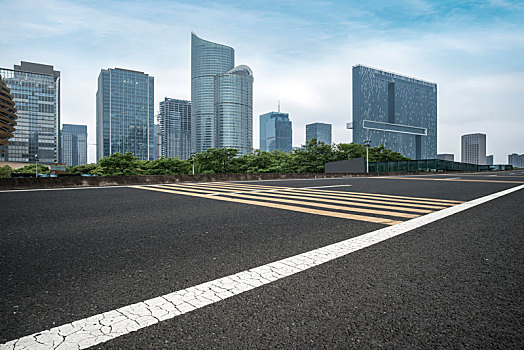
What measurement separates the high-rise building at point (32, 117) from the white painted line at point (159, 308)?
168 m

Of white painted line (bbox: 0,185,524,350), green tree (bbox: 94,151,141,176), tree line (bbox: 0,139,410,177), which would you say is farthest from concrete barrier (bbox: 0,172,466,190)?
green tree (bbox: 94,151,141,176)

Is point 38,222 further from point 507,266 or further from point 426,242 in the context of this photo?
point 507,266

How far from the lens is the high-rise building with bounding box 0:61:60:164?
14025 centimetres

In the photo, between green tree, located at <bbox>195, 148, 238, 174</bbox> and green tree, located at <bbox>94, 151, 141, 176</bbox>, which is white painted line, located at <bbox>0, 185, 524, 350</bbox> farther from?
green tree, located at <bbox>94, 151, 141, 176</bbox>

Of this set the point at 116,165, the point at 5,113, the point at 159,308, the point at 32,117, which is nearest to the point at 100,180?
the point at 159,308

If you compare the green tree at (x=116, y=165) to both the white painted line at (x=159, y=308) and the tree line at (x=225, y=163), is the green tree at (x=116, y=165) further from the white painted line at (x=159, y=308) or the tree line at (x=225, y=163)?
the white painted line at (x=159, y=308)

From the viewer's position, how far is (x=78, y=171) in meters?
116

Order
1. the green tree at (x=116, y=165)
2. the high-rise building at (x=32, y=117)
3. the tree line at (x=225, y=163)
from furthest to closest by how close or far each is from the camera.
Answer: the high-rise building at (x=32, y=117)
the tree line at (x=225, y=163)
the green tree at (x=116, y=165)

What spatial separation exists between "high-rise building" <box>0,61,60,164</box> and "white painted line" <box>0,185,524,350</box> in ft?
550

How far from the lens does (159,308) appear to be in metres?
2.08

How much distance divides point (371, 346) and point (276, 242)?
2.30m

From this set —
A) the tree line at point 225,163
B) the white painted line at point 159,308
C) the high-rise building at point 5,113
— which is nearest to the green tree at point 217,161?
the tree line at point 225,163

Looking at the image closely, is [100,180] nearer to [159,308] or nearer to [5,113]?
[159,308]

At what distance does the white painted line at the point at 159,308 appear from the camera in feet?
5.57
